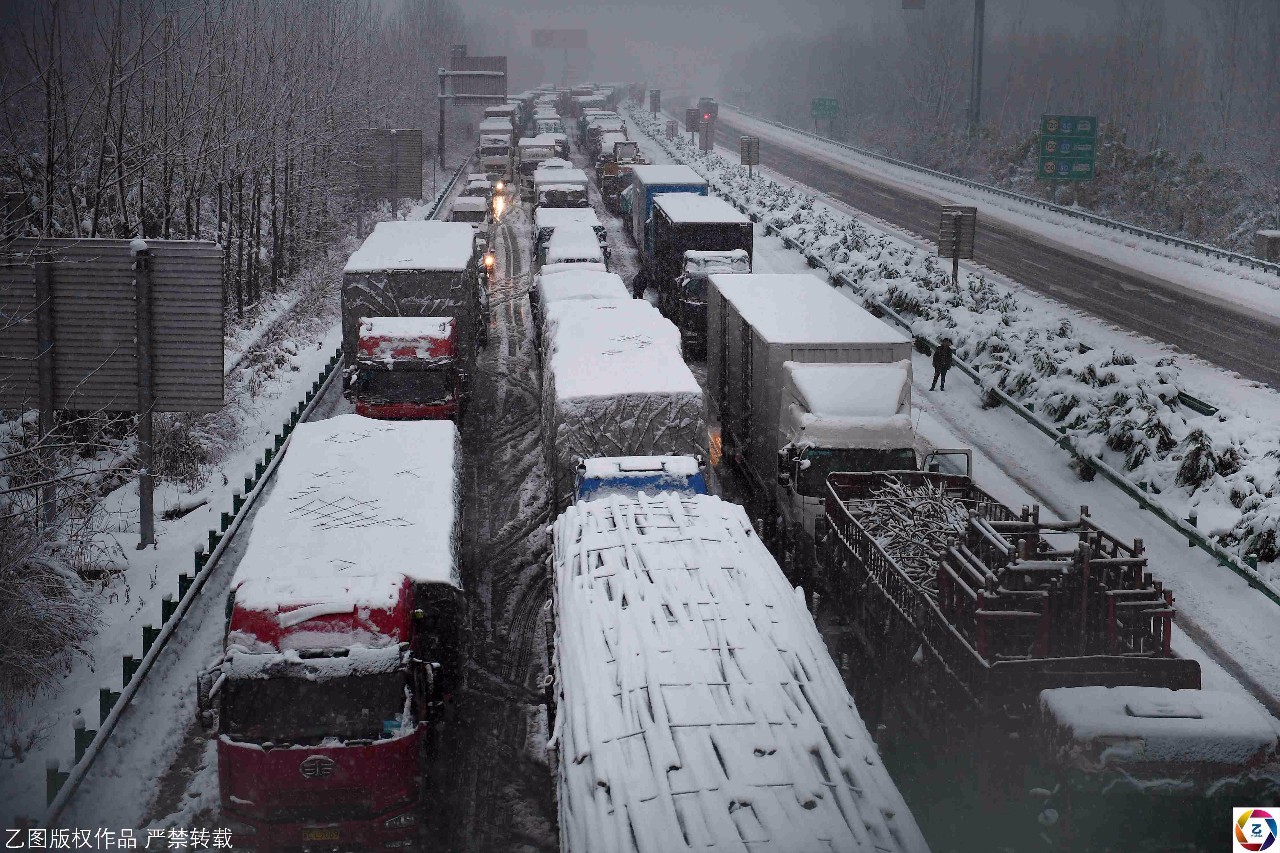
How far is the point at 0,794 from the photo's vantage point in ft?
36.7

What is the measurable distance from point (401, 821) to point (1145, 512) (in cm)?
1443

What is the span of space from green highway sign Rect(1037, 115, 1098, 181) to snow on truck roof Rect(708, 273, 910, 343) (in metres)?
31.4

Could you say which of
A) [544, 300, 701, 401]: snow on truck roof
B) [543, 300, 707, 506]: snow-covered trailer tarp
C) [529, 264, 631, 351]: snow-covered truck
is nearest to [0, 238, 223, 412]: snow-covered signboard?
[543, 300, 707, 506]: snow-covered trailer tarp

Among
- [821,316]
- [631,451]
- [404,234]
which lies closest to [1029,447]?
[821,316]

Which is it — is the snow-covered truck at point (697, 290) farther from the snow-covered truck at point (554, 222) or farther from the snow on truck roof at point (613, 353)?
the snow-covered truck at point (554, 222)

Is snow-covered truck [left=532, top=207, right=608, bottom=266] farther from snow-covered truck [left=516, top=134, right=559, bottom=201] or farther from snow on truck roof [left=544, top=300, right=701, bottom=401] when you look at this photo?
snow-covered truck [left=516, top=134, right=559, bottom=201]

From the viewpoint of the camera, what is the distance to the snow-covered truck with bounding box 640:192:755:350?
30.8 metres

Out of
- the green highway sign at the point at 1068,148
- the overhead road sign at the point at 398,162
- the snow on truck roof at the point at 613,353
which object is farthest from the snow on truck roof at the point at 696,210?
the green highway sign at the point at 1068,148

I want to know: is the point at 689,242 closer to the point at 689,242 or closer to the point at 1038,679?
the point at 689,242

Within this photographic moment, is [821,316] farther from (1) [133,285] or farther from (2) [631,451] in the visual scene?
(1) [133,285]

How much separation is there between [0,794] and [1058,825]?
923 cm

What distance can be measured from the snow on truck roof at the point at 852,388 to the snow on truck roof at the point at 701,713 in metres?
4.68

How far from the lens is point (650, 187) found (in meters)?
41.8

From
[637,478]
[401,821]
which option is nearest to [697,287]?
[637,478]
